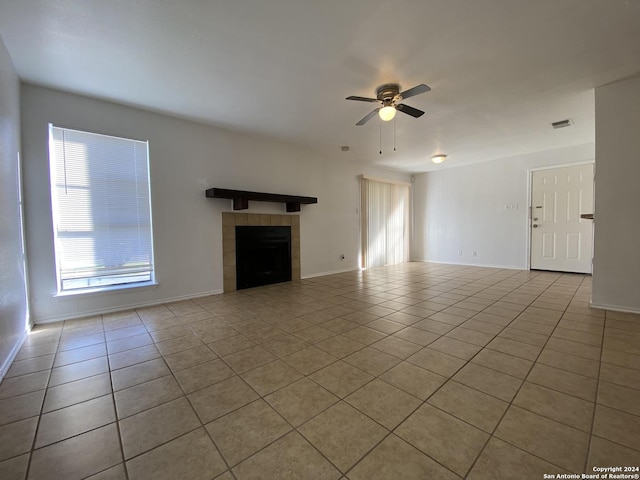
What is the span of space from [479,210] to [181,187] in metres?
6.69

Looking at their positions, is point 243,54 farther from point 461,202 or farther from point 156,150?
point 461,202

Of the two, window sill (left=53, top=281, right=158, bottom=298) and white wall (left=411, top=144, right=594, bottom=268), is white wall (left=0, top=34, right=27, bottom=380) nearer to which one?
window sill (left=53, top=281, right=158, bottom=298)

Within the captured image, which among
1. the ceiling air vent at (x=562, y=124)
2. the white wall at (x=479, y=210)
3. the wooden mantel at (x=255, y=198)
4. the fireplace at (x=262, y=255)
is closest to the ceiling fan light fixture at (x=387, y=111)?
the wooden mantel at (x=255, y=198)

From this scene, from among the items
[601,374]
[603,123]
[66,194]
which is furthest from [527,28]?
[66,194]

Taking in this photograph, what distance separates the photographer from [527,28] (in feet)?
7.24

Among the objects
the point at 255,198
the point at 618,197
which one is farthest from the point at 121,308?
the point at 618,197

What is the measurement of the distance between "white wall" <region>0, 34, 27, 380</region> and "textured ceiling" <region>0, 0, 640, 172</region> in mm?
339

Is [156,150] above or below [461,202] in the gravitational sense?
above

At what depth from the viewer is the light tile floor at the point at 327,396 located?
4.00 ft

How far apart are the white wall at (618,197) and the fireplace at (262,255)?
4.49 m

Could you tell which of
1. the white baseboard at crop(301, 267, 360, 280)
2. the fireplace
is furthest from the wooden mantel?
the white baseboard at crop(301, 267, 360, 280)

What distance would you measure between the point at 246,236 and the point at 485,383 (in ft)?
12.8

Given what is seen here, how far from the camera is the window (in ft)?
10.6

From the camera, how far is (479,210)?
686 cm
